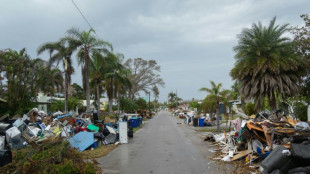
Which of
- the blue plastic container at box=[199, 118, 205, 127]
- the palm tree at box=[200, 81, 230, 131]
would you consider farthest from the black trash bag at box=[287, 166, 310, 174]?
the blue plastic container at box=[199, 118, 205, 127]

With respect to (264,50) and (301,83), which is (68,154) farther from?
(301,83)

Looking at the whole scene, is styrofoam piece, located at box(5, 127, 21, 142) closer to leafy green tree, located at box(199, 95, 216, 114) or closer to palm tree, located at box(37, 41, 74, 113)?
palm tree, located at box(37, 41, 74, 113)

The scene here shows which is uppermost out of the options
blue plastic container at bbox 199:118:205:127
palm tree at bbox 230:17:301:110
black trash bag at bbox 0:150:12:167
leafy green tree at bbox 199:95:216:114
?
palm tree at bbox 230:17:301:110

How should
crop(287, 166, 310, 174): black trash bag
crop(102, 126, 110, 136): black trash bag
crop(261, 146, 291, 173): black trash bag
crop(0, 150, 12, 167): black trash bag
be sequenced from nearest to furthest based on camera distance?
crop(287, 166, 310, 174): black trash bag < crop(261, 146, 291, 173): black trash bag < crop(0, 150, 12, 167): black trash bag < crop(102, 126, 110, 136): black trash bag

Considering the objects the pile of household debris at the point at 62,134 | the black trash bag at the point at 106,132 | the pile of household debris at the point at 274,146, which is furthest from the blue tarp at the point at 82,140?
the pile of household debris at the point at 274,146

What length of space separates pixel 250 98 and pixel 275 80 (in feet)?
7.63

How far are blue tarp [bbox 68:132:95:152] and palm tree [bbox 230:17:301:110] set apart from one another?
34.5 feet

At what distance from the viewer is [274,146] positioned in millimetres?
9203

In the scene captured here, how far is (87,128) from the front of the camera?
15578mm

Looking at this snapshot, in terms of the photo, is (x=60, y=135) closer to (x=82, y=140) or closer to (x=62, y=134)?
(x=62, y=134)

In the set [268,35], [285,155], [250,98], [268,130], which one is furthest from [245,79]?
[285,155]

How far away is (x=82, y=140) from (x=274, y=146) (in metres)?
8.43

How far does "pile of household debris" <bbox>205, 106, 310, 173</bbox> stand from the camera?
270 inches

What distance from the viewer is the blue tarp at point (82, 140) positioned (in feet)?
41.5
